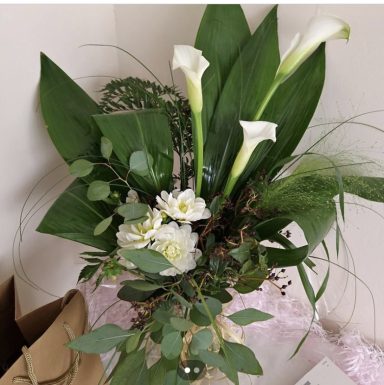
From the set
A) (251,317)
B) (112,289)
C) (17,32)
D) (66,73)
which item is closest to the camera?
(251,317)

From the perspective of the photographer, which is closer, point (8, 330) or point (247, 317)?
point (247, 317)

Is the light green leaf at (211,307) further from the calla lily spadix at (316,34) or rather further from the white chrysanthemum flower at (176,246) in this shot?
the calla lily spadix at (316,34)

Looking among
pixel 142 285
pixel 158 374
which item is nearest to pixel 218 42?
pixel 142 285

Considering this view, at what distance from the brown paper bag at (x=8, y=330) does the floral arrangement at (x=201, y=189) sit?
0.13m

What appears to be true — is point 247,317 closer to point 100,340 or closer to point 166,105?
point 100,340

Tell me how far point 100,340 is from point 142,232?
0.16 meters

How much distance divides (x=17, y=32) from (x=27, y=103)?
0.12 m

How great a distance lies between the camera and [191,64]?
0.58 metres

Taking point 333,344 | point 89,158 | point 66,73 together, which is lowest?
point 333,344

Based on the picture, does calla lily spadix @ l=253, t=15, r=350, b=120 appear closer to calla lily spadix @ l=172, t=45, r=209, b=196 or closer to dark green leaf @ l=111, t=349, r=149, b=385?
calla lily spadix @ l=172, t=45, r=209, b=196

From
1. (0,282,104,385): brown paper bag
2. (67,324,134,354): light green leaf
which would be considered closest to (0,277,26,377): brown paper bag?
(0,282,104,385): brown paper bag

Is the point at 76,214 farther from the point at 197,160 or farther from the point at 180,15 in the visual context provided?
the point at 180,15

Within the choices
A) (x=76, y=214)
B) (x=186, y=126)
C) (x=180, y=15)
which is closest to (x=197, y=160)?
(x=186, y=126)

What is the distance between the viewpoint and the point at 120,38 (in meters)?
0.95
